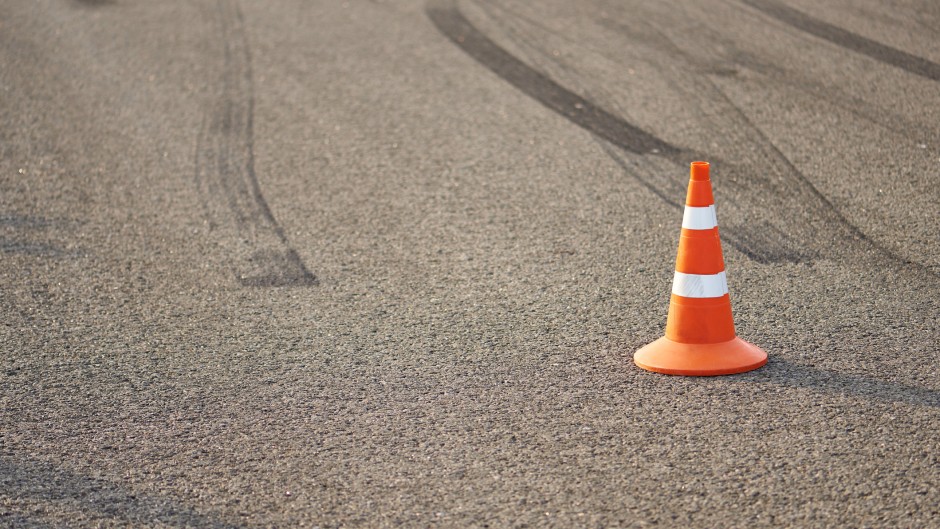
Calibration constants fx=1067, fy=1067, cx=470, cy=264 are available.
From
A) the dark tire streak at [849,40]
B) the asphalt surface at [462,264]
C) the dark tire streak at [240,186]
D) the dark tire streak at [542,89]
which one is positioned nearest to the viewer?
the asphalt surface at [462,264]

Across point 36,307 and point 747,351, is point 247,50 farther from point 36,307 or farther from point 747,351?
point 747,351

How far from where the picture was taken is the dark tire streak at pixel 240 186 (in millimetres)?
6461

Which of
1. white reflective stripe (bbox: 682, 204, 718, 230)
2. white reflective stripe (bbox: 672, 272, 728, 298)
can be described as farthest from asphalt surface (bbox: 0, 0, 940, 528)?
white reflective stripe (bbox: 682, 204, 718, 230)

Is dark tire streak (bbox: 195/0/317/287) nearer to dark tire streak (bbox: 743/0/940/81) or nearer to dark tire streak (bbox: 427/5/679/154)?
dark tire streak (bbox: 427/5/679/154)

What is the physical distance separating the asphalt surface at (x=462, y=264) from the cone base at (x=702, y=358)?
0.20 ft

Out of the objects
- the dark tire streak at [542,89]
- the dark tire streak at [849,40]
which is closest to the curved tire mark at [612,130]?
the dark tire streak at [542,89]

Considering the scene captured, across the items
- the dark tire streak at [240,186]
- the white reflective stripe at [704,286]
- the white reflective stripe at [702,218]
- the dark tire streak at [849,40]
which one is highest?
the white reflective stripe at [702,218]

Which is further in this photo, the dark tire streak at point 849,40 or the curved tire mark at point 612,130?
the dark tire streak at point 849,40

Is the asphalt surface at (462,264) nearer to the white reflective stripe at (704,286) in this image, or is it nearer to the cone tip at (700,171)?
the white reflective stripe at (704,286)

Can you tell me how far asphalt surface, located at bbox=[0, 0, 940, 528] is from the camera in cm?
402

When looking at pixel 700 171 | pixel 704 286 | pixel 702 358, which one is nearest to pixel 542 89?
pixel 700 171

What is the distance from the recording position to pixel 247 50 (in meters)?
11.0

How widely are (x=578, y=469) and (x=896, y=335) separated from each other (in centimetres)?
205

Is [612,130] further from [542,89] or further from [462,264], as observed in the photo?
[462,264]
